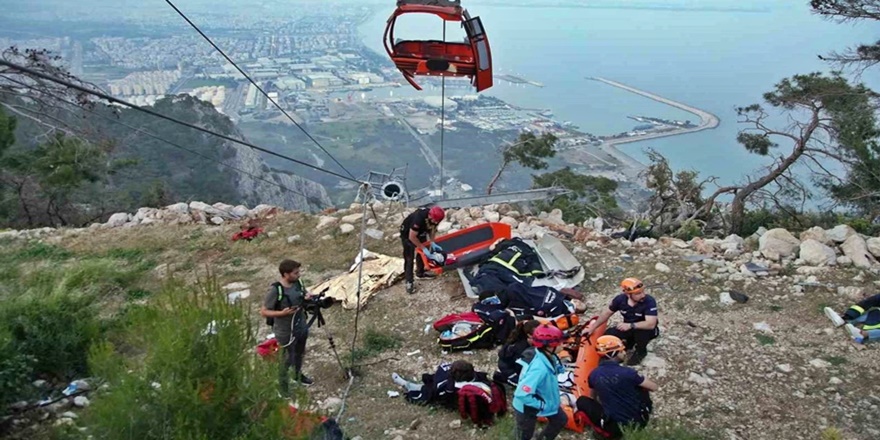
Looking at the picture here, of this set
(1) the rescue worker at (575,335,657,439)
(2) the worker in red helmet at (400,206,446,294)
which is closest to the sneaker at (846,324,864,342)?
(1) the rescue worker at (575,335,657,439)

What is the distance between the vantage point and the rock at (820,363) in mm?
6184

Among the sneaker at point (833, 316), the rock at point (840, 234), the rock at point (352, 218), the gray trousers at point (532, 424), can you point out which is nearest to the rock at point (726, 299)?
the sneaker at point (833, 316)

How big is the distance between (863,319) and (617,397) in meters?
3.94

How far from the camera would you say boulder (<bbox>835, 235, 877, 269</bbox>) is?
8.28 metres

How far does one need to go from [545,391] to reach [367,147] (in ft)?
94.5

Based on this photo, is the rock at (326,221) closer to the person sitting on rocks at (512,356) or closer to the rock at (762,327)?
the person sitting on rocks at (512,356)

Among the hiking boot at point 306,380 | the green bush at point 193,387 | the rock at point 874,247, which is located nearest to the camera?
the green bush at point 193,387

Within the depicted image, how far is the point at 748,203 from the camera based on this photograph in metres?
14.1

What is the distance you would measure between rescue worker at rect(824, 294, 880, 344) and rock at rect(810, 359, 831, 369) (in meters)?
0.67

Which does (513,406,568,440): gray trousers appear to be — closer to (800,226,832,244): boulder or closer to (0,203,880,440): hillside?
(0,203,880,440): hillside

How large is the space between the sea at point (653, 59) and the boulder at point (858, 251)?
538cm

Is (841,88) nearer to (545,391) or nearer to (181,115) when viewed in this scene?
(545,391)

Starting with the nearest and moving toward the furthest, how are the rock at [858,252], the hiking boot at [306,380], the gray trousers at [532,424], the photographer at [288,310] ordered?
the gray trousers at [532,424] < the photographer at [288,310] < the hiking boot at [306,380] < the rock at [858,252]

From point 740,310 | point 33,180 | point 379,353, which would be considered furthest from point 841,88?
point 33,180
